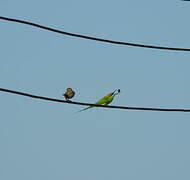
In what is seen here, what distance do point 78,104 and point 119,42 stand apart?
101 cm

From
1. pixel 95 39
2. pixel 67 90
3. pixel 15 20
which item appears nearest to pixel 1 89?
pixel 15 20

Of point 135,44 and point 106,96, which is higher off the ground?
point 106,96

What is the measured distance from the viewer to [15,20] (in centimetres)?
768

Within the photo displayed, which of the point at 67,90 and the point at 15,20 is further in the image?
the point at 67,90

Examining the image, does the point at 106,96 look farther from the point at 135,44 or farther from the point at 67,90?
the point at 135,44

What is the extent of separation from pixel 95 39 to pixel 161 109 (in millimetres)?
1286

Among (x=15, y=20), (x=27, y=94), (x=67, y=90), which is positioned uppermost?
(x=67, y=90)

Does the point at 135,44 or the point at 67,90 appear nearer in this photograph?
the point at 135,44

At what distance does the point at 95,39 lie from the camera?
842 cm

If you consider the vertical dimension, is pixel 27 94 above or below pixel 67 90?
below

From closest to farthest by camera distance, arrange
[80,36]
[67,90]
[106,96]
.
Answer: [80,36] < [67,90] < [106,96]

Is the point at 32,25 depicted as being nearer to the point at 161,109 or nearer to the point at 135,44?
the point at 135,44

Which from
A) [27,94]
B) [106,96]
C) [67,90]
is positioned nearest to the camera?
[27,94]

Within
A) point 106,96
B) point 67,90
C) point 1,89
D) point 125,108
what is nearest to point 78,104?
point 125,108
